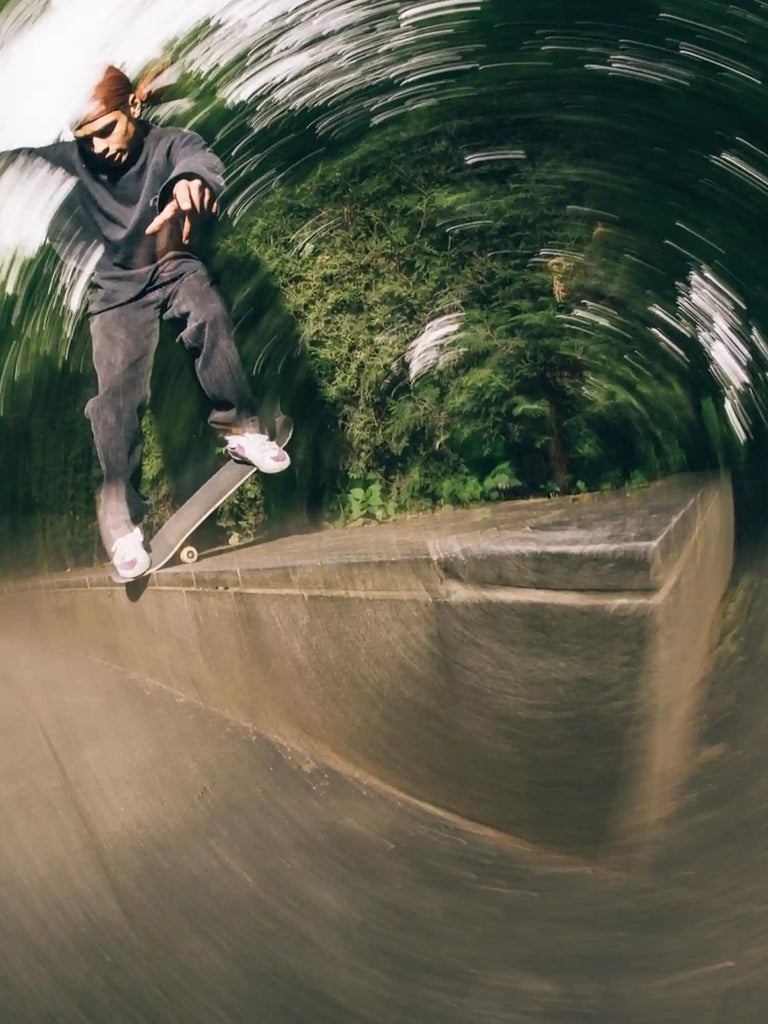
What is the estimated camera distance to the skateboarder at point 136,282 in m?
2.27

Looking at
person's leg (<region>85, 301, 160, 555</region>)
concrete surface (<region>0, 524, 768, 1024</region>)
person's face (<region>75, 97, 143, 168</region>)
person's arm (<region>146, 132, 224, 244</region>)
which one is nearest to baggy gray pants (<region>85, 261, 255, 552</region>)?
person's leg (<region>85, 301, 160, 555</region>)

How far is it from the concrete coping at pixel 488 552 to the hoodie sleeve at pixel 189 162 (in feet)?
2.90


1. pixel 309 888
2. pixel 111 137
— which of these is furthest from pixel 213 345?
pixel 309 888

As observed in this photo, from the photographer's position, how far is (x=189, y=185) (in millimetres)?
2307

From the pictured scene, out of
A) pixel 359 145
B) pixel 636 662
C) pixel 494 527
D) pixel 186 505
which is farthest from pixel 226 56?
pixel 636 662

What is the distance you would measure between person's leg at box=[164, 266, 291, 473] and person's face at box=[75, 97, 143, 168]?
0.31 meters

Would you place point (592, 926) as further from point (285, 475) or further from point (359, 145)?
point (359, 145)

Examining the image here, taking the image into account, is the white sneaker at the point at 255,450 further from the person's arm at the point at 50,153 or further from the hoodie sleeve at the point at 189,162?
the person's arm at the point at 50,153

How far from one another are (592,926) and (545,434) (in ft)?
3.75

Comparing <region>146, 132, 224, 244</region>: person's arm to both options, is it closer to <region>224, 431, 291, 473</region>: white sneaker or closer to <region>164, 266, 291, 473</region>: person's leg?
<region>164, 266, 291, 473</region>: person's leg

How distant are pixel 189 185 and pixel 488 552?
43.9 inches

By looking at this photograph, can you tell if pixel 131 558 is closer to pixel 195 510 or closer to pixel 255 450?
pixel 195 510

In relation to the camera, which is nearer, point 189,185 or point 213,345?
Result: point 189,185

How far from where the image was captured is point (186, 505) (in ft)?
8.16
